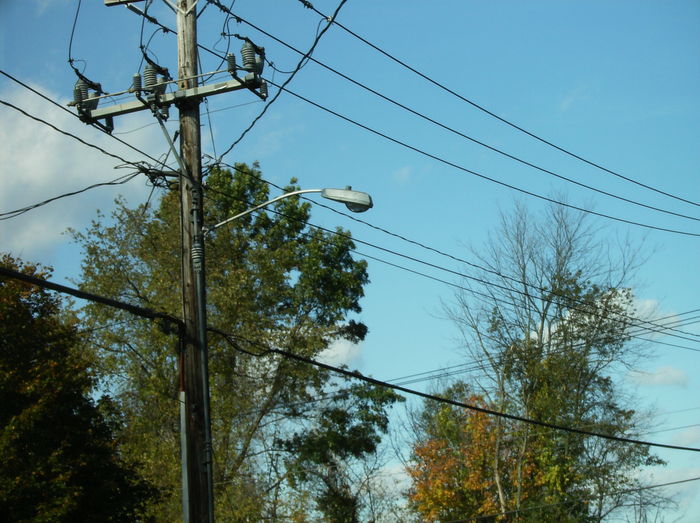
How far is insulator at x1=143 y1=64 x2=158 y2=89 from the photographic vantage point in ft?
33.3

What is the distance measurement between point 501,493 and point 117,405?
17.5 m

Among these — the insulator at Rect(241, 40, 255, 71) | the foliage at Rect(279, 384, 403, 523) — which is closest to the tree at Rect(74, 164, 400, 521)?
the foliage at Rect(279, 384, 403, 523)

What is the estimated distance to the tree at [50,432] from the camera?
16984 millimetres

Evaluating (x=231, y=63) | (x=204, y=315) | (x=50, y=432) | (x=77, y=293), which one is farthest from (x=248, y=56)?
(x=50, y=432)

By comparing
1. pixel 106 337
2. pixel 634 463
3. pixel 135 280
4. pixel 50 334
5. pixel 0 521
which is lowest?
pixel 0 521

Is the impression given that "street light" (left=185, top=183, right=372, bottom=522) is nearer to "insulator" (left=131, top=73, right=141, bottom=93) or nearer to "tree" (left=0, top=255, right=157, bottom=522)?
"insulator" (left=131, top=73, right=141, bottom=93)

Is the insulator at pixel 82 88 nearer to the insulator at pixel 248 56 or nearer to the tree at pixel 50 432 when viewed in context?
the insulator at pixel 248 56

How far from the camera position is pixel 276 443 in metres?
27.6

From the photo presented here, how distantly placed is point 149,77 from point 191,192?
1574 millimetres

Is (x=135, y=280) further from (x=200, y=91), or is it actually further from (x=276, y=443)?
(x=200, y=91)

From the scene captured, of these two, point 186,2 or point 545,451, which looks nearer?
point 186,2

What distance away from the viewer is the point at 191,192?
9.79 m

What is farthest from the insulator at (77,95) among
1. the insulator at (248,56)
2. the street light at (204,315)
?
the insulator at (248,56)

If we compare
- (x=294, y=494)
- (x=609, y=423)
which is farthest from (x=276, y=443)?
(x=609, y=423)
